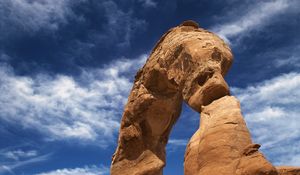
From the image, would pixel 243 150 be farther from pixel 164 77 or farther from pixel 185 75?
pixel 164 77

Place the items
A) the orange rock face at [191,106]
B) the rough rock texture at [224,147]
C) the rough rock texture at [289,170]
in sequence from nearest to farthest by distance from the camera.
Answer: the rough rock texture at [224,147] < the orange rock face at [191,106] < the rough rock texture at [289,170]

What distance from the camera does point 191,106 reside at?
34.3ft

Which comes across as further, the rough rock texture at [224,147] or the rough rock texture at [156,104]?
the rough rock texture at [156,104]

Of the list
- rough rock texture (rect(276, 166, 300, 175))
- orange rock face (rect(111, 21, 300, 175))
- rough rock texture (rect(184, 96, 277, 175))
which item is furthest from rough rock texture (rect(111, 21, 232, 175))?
rough rock texture (rect(276, 166, 300, 175))

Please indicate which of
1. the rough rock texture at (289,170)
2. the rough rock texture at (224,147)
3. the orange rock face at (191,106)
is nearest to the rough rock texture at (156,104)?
the orange rock face at (191,106)

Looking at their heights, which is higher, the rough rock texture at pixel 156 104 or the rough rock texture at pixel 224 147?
the rough rock texture at pixel 156 104

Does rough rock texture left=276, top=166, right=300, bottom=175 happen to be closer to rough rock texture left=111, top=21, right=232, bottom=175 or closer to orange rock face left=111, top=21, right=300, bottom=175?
rough rock texture left=111, top=21, right=232, bottom=175

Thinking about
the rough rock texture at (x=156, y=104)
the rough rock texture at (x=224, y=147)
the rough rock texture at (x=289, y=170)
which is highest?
the rough rock texture at (x=156, y=104)

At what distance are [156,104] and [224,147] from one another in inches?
328

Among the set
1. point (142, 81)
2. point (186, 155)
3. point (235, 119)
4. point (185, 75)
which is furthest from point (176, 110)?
point (235, 119)

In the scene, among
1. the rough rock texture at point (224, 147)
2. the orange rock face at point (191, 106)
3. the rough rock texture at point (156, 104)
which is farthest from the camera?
the rough rock texture at point (156, 104)

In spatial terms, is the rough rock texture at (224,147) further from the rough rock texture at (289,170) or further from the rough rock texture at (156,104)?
the rough rock texture at (289,170)

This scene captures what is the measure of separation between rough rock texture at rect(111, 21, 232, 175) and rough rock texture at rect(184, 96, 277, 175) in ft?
10.1

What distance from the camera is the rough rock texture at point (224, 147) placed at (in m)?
7.20
